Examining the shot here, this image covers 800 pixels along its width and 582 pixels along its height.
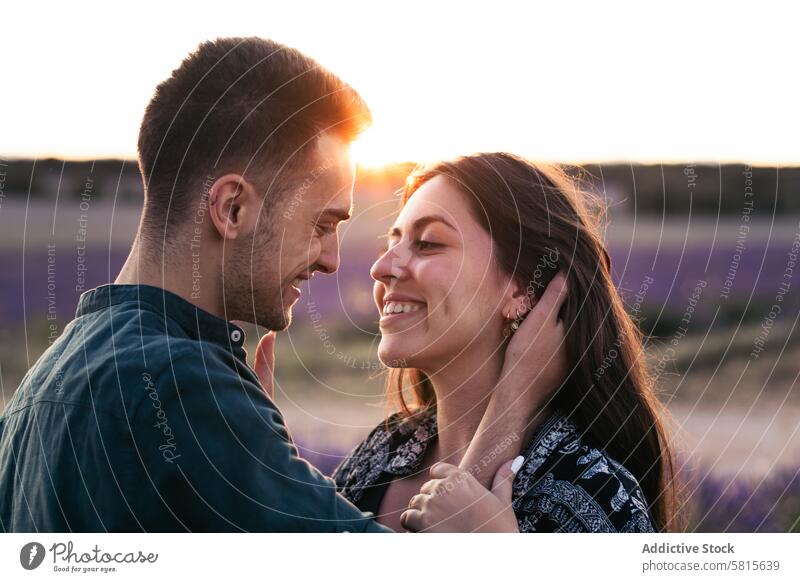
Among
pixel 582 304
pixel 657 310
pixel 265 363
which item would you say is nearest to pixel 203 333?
pixel 265 363

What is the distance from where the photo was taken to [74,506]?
334 cm

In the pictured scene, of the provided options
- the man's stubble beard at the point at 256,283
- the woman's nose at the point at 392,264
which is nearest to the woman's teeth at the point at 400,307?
the woman's nose at the point at 392,264

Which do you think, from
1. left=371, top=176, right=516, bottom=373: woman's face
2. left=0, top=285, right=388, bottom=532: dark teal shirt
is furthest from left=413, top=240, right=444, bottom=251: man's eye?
left=0, top=285, right=388, bottom=532: dark teal shirt

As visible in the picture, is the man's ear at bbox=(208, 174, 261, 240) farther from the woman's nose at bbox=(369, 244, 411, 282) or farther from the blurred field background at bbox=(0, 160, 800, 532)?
the blurred field background at bbox=(0, 160, 800, 532)

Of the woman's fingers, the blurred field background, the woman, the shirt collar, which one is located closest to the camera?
the shirt collar

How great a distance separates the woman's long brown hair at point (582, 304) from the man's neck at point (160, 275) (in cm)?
146

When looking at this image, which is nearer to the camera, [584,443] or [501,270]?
[584,443]

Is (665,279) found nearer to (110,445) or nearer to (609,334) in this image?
(609,334)

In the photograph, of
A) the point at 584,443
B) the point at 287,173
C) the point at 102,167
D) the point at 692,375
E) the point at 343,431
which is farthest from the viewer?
the point at 102,167

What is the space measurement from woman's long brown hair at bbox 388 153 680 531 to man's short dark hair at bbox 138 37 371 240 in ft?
3.15

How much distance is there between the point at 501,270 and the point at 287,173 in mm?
1190

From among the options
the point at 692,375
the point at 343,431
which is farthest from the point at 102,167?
the point at 692,375

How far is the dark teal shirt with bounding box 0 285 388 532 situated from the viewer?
3141mm
